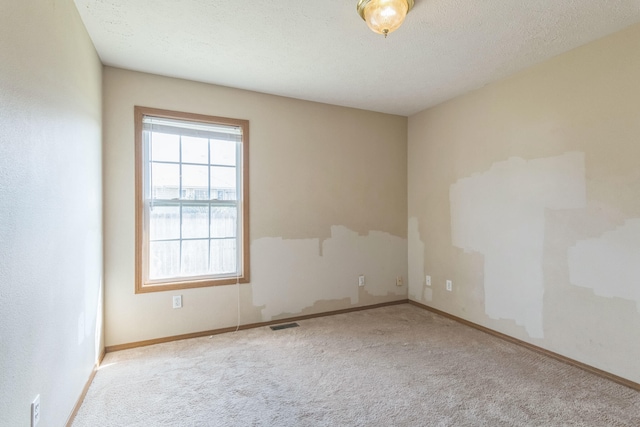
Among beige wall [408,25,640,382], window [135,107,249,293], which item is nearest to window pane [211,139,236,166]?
window [135,107,249,293]

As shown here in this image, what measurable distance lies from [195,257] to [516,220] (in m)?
3.19

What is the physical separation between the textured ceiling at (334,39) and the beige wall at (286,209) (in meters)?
0.30

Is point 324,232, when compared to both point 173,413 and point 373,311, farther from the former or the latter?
point 173,413

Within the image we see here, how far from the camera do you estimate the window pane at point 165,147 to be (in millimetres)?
3043

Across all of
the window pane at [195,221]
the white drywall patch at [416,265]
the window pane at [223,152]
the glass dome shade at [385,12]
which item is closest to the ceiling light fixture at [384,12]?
the glass dome shade at [385,12]

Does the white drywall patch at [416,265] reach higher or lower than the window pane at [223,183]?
lower

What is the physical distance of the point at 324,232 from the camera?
3.81 m

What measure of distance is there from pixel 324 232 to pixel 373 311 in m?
1.20

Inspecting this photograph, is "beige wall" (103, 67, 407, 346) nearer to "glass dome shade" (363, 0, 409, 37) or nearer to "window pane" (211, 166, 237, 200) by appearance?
"window pane" (211, 166, 237, 200)

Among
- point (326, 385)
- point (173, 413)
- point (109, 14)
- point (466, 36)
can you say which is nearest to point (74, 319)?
point (173, 413)

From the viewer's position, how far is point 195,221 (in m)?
3.22

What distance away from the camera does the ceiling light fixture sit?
1865 millimetres

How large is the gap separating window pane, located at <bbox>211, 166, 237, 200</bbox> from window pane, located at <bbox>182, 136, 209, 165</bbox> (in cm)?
15

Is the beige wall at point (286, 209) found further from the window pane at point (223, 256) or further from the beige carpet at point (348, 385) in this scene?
the beige carpet at point (348, 385)
